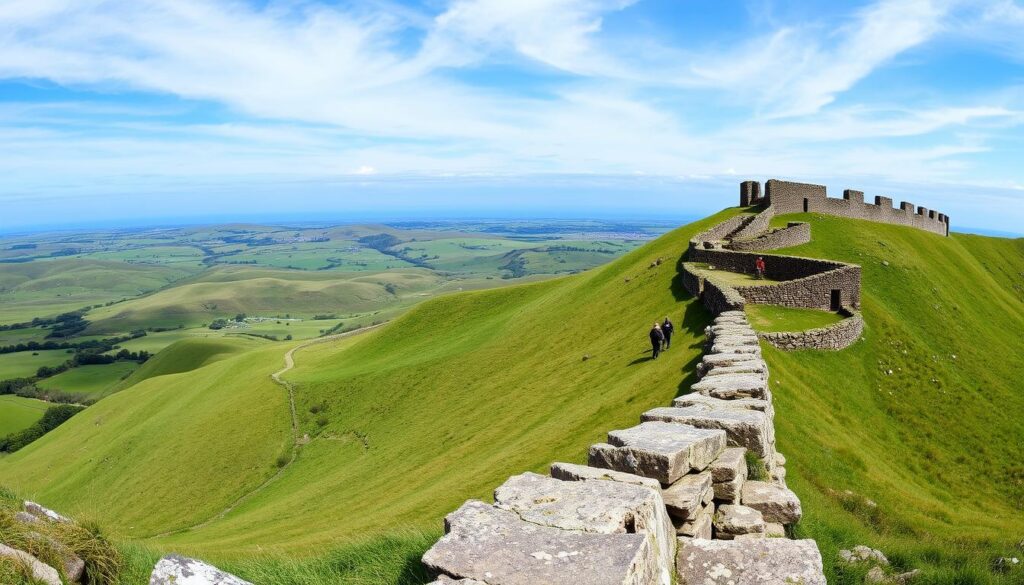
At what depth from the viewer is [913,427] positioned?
2705cm

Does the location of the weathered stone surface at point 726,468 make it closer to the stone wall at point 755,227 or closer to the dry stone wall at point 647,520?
the dry stone wall at point 647,520

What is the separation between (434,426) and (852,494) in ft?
102

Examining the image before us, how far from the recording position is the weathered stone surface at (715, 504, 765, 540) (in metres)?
9.80

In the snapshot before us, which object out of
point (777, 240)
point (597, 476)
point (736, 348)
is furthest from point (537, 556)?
point (777, 240)

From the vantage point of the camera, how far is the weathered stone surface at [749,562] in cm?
773

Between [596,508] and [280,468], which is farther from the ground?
[596,508]

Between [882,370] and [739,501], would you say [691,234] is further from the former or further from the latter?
[739,501]

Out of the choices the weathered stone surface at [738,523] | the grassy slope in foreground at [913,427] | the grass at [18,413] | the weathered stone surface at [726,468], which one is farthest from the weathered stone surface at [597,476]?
the grass at [18,413]

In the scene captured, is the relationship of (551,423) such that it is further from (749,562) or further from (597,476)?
(749,562)

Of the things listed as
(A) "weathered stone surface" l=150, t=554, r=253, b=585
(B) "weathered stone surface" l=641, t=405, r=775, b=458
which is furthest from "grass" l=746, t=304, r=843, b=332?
(A) "weathered stone surface" l=150, t=554, r=253, b=585

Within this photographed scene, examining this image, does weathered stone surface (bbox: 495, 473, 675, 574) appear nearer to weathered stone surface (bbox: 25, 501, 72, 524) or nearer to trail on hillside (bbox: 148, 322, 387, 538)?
weathered stone surface (bbox: 25, 501, 72, 524)

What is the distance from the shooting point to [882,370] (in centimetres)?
3084

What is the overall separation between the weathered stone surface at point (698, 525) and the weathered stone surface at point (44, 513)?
861cm

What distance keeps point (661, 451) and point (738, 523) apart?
1.86 meters
